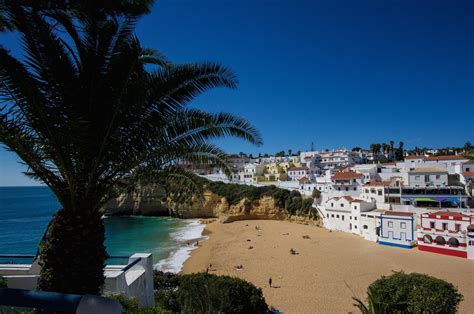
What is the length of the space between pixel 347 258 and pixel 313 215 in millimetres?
18211

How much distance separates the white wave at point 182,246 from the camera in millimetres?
25203

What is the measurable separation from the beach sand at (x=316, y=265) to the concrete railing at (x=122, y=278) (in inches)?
390

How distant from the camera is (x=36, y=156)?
498 centimetres

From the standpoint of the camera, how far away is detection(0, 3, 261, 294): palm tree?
4.48 m

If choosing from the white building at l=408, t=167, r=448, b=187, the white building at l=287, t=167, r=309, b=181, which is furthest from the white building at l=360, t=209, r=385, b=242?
the white building at l=287, t=167, r=309, b=181

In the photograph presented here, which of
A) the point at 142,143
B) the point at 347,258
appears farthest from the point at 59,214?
the point at 347,258

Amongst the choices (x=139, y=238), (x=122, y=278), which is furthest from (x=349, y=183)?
(x=122, y=278)

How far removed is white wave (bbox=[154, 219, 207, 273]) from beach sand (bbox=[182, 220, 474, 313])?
3.11 feet

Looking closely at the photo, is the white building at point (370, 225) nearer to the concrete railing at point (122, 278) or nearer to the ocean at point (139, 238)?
the ocean at point (139, 238)

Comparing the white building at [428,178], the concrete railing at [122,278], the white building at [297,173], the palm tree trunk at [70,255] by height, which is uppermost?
the white building at [297,173]

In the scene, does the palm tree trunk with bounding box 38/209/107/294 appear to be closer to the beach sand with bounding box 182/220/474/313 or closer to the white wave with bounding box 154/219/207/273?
the beach sand with bounding box 182/220/474/313

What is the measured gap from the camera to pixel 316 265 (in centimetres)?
2417

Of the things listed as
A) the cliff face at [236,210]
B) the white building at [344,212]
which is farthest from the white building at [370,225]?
the cliff face at [236,210]

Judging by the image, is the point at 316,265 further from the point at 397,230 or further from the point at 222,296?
the point at 222,296
